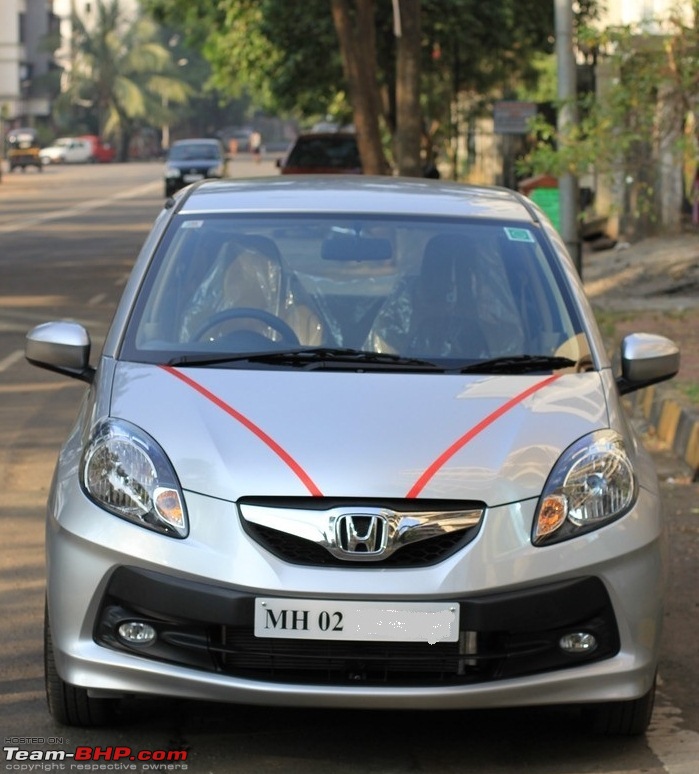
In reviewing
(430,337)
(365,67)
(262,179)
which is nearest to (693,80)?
(262,179)

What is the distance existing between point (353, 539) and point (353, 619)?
0.20 metres

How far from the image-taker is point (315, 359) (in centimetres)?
509

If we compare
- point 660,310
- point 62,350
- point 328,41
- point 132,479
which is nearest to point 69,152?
point 328,41

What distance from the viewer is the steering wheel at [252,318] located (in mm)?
5336

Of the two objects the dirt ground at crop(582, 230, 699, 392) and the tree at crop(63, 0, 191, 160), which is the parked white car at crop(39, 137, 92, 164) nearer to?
the tree at crop(63, 0, 191, 160)

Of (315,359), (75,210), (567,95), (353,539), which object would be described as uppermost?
(567,95)

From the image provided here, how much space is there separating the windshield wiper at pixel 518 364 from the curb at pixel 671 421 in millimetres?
3956

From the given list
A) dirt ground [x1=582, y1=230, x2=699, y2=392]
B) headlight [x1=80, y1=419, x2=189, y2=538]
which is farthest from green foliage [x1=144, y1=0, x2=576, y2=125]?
headlight [x1=80, y1=419, x2=189, y2=538]

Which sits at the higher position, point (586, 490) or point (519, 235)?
point (519, 235)

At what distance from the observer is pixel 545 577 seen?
4277 millimetres

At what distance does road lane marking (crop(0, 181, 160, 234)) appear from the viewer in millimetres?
32938

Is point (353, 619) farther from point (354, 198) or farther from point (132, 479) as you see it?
point (354, 198)

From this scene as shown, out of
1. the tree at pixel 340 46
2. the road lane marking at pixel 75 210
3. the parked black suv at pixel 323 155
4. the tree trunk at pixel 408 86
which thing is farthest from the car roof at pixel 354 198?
the road lane marking at pixel 75 210

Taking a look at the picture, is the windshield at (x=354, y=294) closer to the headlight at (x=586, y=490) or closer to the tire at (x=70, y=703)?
the headlight at (x=586, y=490)
